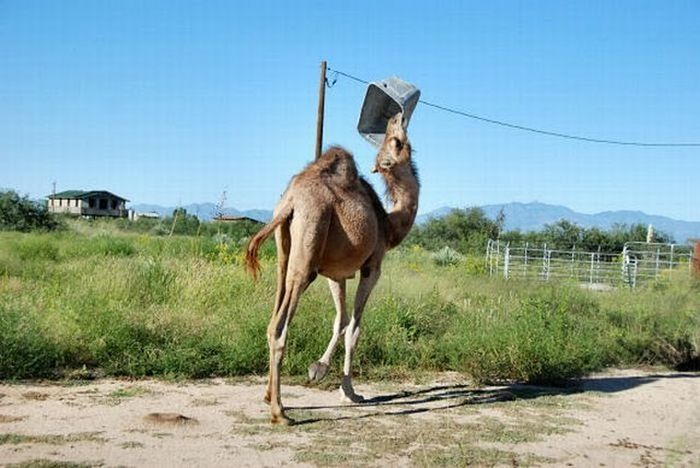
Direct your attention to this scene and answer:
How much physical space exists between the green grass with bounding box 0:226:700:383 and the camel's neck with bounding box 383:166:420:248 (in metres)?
2.15

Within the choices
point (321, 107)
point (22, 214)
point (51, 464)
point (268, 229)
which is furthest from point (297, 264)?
point (22, 214)

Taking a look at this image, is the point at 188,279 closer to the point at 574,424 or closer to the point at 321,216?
the point at 321,216

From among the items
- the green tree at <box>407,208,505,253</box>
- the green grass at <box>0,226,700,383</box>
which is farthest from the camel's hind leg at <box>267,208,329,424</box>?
the green tree at <box>407,208,505,253</box>

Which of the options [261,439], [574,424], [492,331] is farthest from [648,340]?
[261,439]

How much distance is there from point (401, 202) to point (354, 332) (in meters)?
1.65

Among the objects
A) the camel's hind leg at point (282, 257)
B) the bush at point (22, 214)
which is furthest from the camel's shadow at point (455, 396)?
the bush at point (22, 214)

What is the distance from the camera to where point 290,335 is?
10.0 meters

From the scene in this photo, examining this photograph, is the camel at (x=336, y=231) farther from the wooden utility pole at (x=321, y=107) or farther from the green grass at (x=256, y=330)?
the wooden utility pole at (x=321, y=107)

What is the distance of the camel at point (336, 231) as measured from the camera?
24.6 ft

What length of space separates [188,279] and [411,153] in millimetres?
5297

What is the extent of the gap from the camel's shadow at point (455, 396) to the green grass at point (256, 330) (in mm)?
338

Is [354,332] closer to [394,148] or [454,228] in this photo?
[394,148]

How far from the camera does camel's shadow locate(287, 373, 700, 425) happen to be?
7.93 metres

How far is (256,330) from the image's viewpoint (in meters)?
9.73
